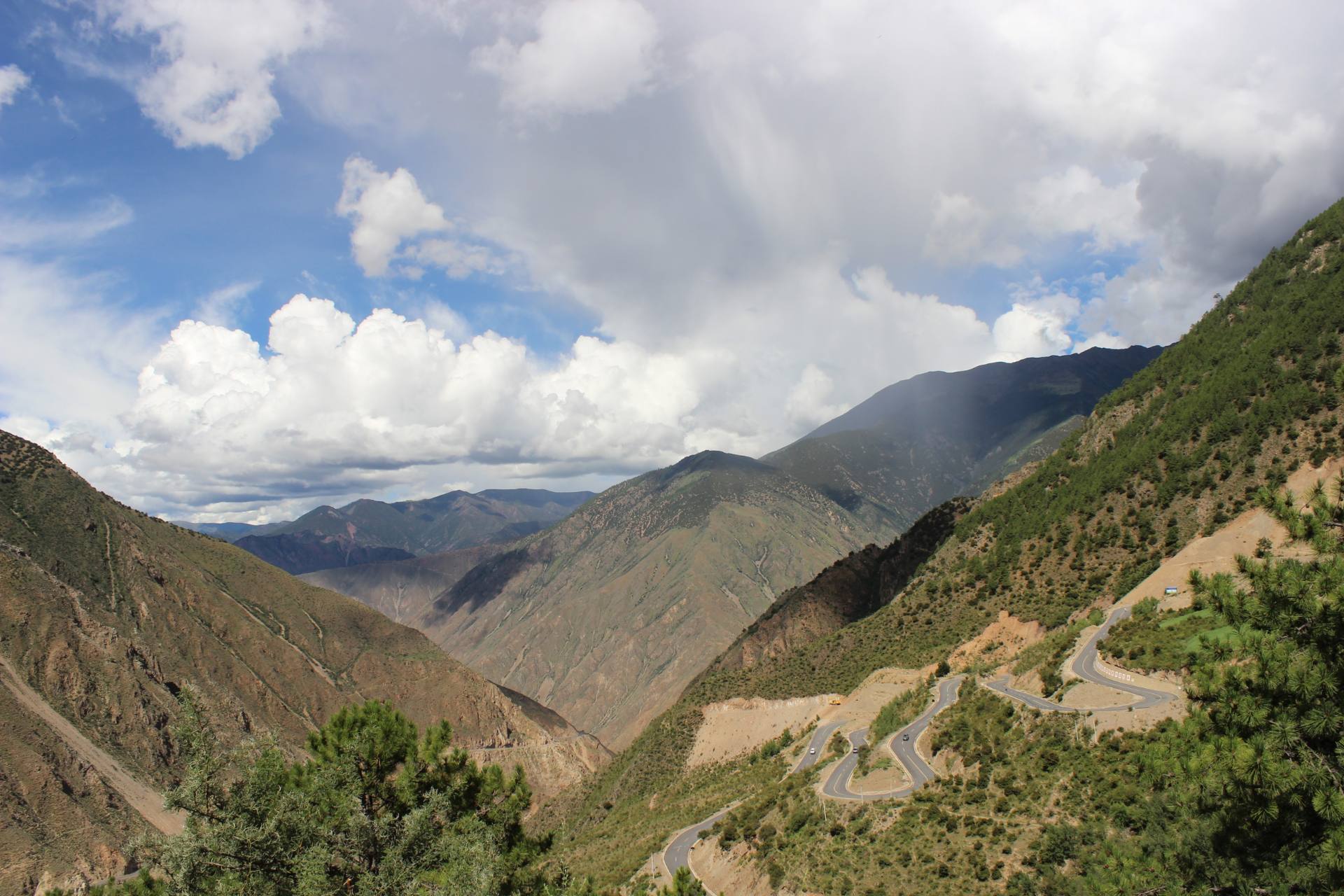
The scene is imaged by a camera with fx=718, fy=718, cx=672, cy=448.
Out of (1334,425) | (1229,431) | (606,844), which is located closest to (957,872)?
(606,844)

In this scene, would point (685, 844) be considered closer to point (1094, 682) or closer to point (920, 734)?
point (920, 734)

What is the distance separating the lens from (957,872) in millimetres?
25953

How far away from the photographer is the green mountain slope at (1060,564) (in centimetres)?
2911

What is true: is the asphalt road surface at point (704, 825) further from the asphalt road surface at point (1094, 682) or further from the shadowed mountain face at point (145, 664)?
the shadowed mountain face at point (145, 664)

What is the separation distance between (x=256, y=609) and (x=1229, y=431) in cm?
15256

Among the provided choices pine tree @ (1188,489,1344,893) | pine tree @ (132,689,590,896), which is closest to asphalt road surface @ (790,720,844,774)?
pine tree @ (132,689,590,896)

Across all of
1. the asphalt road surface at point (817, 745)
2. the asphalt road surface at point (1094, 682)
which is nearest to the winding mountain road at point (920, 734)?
the asphalt road surface at point (1094, 682)

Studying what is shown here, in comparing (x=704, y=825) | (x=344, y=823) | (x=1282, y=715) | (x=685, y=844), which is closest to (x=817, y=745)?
(x=704, y=825)

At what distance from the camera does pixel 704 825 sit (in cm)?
5059

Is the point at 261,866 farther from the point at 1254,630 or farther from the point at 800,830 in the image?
the point at 800,830

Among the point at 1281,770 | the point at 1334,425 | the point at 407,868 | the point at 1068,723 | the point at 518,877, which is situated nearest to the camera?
the point at 1281,770

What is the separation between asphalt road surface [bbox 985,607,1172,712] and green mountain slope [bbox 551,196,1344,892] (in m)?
1.68

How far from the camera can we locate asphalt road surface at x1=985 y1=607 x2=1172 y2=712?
94.5 feet

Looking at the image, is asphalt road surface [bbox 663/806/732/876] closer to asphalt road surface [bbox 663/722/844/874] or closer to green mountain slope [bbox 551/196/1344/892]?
asphalt road surface [bbox 663/722/844/874]
